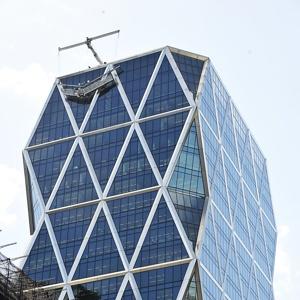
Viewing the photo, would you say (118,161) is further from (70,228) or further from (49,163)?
(49,163)

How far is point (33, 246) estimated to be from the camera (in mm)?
178375

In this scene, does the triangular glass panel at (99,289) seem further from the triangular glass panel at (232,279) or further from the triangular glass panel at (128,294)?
the triangular glass panel at (232,279)

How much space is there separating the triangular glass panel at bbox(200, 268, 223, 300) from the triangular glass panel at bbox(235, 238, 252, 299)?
47.4ft

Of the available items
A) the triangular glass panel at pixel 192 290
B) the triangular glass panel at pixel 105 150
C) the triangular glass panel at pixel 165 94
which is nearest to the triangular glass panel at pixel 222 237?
the triangular glass panel at pixel 192 290

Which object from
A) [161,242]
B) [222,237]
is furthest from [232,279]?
[161,242]

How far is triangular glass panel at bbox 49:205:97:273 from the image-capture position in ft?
574

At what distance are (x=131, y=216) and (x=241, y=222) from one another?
25003 millimetres

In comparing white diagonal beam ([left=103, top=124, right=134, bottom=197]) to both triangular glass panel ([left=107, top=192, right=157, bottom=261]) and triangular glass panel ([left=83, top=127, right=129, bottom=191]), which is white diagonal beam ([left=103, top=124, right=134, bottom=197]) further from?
triangular glass panel ([left=107, top=192, right=157, bottom=261])

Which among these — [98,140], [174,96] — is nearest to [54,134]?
[98,140]

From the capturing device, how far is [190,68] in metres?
181

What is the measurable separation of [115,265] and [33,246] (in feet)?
48.2

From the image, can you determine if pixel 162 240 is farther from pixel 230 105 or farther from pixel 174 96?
pixel 230 105

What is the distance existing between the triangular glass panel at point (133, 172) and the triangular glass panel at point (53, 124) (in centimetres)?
1242

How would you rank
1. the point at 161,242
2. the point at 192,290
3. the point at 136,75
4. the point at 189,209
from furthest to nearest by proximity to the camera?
1. the point at 136,75
2. the point at 189,209
3. the point at 161,242
4. the point at 192,290
